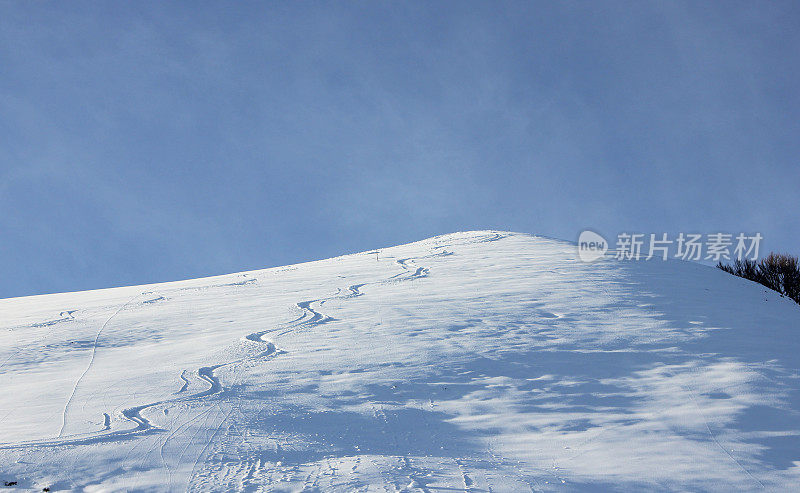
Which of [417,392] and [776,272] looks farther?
[776,272]

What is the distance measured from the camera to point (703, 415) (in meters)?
4.98

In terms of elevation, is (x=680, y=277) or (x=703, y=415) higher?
(x=680, y=277)

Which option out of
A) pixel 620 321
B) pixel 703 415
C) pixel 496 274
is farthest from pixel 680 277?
pixel 703 415

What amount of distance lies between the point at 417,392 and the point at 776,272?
21990mm

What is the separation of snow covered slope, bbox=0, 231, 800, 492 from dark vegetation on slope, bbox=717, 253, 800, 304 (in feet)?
43.9

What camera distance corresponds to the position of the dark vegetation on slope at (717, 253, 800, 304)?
856 inches

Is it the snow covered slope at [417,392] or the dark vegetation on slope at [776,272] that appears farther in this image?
the dark vegetation on slope at [776,272]

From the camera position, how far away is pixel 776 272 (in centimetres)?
2239

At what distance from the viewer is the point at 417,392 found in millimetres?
→ 5590

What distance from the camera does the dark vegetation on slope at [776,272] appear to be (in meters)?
21.8

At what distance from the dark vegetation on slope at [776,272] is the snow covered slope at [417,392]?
13.4 meters

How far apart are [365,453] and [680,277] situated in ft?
30.7

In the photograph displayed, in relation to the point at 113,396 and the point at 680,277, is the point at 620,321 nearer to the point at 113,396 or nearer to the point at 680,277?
the point at 680,277

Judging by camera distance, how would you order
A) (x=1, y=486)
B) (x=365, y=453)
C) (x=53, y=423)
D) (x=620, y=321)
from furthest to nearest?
(x=620, y=321)
(x=53, y=423)
(x=365, y=453)
(x=1, y=486)
